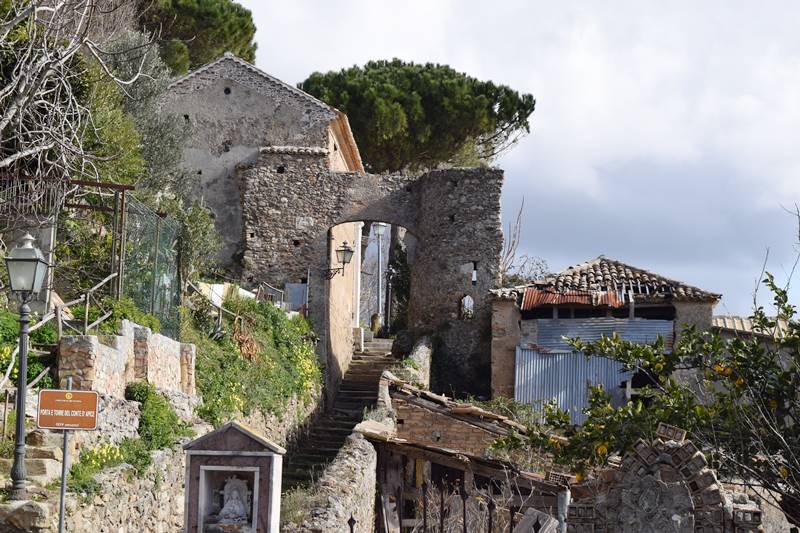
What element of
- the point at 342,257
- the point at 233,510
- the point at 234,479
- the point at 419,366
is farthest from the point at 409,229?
the point at 233,510

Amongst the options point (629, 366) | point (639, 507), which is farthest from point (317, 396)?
point (639, 507)

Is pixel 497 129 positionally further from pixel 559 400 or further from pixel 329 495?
pixel 329 495

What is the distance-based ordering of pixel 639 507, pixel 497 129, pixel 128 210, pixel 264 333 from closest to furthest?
1. pixel 639 507
2. pixel 128 210
3. pixel 264 333
4. pixel 497 129

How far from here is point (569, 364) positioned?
2658cm

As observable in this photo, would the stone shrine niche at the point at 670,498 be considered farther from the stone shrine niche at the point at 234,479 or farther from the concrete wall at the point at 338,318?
the concrete wall at the point at 338,318

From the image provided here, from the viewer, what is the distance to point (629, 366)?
12523 millimetres

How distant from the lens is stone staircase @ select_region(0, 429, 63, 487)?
11.6m

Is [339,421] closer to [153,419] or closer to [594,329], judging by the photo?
[594,329]

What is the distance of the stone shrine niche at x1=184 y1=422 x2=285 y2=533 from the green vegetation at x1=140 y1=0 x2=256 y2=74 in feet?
84.5

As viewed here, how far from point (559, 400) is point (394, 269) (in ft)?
58.2

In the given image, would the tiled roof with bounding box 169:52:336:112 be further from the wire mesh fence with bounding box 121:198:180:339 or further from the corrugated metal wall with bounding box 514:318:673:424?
the wire mesh fence with bounding box 121:198:180:339

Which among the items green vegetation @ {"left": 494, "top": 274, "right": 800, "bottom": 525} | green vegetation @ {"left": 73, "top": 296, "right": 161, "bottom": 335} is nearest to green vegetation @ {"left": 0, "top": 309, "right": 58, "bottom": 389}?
green vegetation @ {"left": 73, "top": 296, "right": 161, "bottom": 335}

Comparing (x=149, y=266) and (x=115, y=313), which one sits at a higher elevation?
(x=149, y=266)

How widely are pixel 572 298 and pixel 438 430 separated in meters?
7.36
